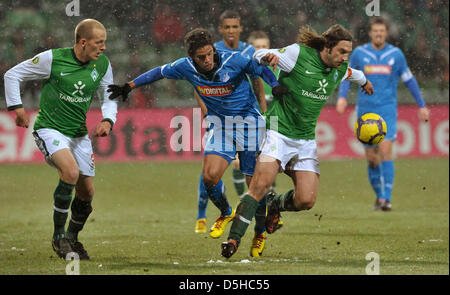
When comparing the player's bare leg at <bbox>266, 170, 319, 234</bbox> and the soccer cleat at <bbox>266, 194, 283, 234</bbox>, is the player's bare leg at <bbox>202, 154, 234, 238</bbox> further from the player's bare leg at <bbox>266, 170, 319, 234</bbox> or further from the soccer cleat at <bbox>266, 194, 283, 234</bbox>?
the player's bare leg at <bbox>266, 170, 319, 234</bbox>

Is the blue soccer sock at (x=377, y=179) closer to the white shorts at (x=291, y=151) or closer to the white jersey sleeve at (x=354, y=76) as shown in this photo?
the white jersey sleeve at (x=354, y=76)

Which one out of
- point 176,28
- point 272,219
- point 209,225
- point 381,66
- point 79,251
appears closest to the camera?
point 79,251

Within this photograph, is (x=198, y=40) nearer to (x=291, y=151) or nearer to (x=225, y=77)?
(x=225, y=77)

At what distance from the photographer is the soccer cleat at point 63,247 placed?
6.71 m

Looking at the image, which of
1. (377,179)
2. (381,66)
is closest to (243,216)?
(377,179)

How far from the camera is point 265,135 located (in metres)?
6.93

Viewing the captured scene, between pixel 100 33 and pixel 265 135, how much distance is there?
1578 mm

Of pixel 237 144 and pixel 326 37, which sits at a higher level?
pixel 326 37

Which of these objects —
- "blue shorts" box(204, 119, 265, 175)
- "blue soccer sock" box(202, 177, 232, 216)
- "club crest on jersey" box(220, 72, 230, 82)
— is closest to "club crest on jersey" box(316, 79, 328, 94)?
"blue shorts" box(204, 119, 265, 175)

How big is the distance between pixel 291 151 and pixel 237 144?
→ 0.50 metres

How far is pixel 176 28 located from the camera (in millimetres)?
17562

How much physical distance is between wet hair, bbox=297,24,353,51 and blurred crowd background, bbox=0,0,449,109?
9.77 meters

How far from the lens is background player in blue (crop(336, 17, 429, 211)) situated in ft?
36.5

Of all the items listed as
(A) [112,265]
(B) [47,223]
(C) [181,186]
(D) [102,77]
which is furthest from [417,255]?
(C) [181,186]
